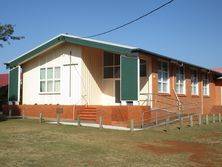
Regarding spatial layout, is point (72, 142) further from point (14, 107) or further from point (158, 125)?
point (14, 107)

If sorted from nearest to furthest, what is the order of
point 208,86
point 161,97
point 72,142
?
point 72,142, point 161,97, point 208,86

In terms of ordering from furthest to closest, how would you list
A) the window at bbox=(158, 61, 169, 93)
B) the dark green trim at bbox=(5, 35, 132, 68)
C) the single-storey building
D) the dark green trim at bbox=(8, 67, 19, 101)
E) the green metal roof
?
1. the dark green trim at bbox=(8, 67, 19, 101)
2. the window at bbox=(158, 61, 169, 93)
3. the single-storey building
4. the dark green trim at bbox=(5, 35, 132, 68)
5. the green metal roof

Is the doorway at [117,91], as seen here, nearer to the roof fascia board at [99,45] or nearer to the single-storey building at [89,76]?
the single-storey building at [89,76]

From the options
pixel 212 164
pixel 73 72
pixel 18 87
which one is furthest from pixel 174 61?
pixel 212 164

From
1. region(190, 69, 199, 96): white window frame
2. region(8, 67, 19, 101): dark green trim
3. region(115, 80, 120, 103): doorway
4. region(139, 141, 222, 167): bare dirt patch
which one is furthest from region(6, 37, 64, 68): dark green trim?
region(139, 141, 222, 167): bare dirt patch

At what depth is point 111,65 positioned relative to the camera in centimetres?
2325

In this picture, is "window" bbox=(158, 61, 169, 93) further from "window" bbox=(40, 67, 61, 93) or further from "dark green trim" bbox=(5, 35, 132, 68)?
"window" bbox=(40, 67, 61, 93)

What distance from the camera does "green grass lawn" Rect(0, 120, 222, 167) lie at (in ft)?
28.4

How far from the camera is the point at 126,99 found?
18.7 meters

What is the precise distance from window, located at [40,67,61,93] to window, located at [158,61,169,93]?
697cm

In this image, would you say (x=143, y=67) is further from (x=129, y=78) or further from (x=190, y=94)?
(x=190, y=94)

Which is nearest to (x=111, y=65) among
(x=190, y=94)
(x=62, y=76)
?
(x=62, y=76)

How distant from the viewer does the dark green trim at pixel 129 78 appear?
18497 millimetres

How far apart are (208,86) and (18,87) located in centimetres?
1723
